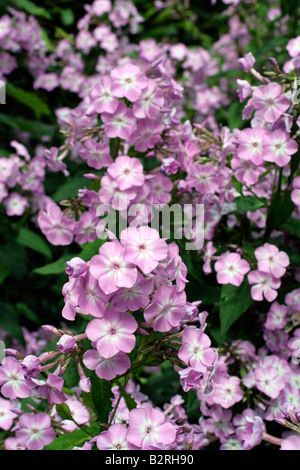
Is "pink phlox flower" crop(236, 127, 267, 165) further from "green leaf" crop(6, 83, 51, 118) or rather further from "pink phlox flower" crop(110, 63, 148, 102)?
"green leaf" crop(6, 83, 51, 118)

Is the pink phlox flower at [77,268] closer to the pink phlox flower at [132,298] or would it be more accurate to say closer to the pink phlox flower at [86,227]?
the pink phlox flower at [132,298]

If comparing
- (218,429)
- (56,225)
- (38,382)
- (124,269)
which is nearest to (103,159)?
(56,225)

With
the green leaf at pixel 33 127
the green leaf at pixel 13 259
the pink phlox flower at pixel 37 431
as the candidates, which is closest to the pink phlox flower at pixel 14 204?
the green leaf at pixel 13 259

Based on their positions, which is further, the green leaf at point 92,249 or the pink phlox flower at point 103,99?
the pink phlox flower at point 103,99

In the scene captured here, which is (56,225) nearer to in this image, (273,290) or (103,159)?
(103,159)

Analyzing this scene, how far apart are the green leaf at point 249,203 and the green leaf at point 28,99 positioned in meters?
1.71

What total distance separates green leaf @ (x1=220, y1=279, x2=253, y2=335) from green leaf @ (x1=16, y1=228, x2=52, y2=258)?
1089 millimetres

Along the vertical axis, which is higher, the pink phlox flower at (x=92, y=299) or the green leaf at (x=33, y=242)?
the pink phlox flower at (x=92, y=299)

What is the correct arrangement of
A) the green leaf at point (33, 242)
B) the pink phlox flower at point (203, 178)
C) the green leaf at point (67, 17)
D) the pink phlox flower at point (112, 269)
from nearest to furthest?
the pink phlox flower at point (112, 269) < the pink phlox flower at point (203, 178) < the green leaf at point (33, 242) < the green leaf at point (67, 17)

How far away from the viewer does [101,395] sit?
1.29 metres

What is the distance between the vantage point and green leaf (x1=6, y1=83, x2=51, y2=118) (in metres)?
3.03

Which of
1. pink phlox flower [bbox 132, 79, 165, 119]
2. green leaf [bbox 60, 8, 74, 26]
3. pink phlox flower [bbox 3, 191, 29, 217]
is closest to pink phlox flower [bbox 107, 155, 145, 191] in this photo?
pink phlox flower [bbox 132, 79, 165, 119]

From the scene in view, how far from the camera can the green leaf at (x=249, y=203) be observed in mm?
1737

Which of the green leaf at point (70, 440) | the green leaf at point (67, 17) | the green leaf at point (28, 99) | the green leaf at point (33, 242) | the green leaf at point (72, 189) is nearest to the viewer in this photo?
the green leaf at point (70, 440)
